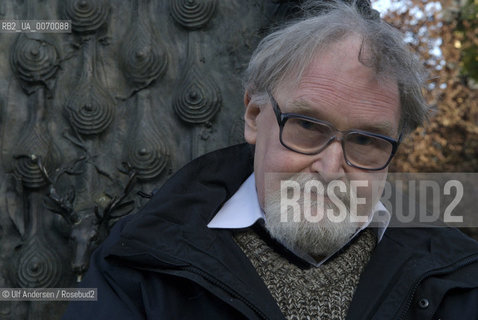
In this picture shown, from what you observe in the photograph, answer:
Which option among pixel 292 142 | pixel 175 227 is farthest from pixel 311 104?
pixel 175 227

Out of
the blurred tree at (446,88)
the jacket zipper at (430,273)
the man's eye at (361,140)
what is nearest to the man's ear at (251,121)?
the man's eye at (361,140)

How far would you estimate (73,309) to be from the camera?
1.99 meters

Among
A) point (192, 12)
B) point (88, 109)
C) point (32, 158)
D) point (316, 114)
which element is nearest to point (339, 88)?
point (316, 114)

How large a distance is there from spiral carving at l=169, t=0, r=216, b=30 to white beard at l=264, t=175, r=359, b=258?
1.01 m

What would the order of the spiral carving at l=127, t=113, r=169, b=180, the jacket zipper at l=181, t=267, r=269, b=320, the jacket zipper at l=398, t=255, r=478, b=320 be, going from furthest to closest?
the spiral carving at l=127, t=113, r=169, b=180, the jacket zipper at l=398, t=255, r=478, b=320, the jacket zipper at l=181, t=267, r=269, b=320

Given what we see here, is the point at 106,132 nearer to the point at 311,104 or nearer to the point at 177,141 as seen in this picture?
the point at 177,141

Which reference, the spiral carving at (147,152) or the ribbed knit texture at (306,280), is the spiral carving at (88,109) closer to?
the spiral carving at (147,152)

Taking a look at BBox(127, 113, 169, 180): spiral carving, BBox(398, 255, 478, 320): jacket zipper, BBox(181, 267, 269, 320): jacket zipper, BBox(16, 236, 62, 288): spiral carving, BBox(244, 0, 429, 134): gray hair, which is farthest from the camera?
BBox(127, 113, 169, 180): spiral carving

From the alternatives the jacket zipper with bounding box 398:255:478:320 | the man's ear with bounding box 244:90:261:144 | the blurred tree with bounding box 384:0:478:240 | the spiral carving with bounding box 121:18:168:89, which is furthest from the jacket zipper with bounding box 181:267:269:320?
the blurred tree with bounding box 384:0:478:240

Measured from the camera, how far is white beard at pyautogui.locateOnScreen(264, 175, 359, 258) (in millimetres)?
2082

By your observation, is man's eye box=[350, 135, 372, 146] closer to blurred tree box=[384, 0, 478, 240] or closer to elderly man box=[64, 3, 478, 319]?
elderly man box=[64, 3, 478, 319]

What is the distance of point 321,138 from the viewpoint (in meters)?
2.08

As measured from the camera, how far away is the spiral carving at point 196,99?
276cm

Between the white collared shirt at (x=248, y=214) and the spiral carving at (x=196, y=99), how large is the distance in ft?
1.64
